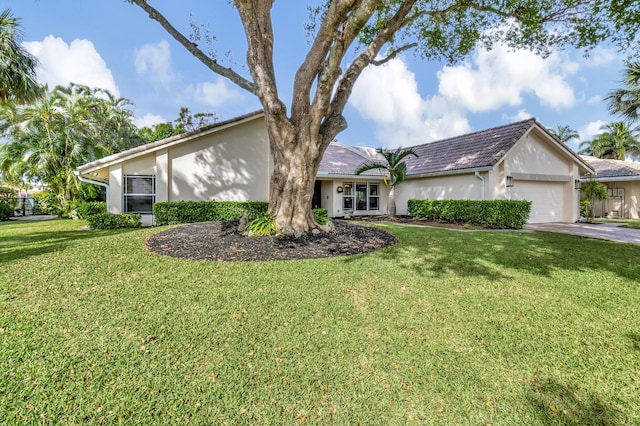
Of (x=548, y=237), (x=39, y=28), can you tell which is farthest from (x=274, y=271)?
(x=39, y=28)

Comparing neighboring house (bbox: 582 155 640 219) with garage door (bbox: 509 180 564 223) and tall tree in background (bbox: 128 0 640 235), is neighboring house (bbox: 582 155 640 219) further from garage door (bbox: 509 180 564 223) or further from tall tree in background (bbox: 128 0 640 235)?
tall tree in background (bbox: 128 0 640 235)

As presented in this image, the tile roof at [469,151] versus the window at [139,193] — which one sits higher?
the tile roof at [469,151]

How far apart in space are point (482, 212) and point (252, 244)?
10.5m

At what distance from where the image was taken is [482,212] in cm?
1273

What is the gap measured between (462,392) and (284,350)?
175 cm

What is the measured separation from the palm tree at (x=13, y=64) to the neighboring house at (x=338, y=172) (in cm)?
571

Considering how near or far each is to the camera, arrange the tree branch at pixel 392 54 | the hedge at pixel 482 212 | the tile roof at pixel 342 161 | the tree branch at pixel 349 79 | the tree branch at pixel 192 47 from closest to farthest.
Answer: the tree branch at pixel 349 79, the tree branch at pixel 192 47, the tree branch at pixel 392 54, the hedge at pixel 482 212, the tile roof at pixel 342 161

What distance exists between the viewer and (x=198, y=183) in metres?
13.0

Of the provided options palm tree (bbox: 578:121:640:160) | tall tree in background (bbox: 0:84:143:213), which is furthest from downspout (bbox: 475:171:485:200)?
palm tree (bbox: 578:121:640:160)

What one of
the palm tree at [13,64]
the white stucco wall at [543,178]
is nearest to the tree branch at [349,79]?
the white stucco wall at [543,178]

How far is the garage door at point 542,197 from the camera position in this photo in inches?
576

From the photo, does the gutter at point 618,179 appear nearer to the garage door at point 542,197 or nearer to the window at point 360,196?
the garage door at point 542,197

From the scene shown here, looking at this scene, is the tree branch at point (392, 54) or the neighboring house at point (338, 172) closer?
the tree branch at point (392, 54)

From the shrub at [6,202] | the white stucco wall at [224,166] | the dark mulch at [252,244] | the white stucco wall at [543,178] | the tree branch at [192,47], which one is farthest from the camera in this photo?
the shrub at [6,202]
